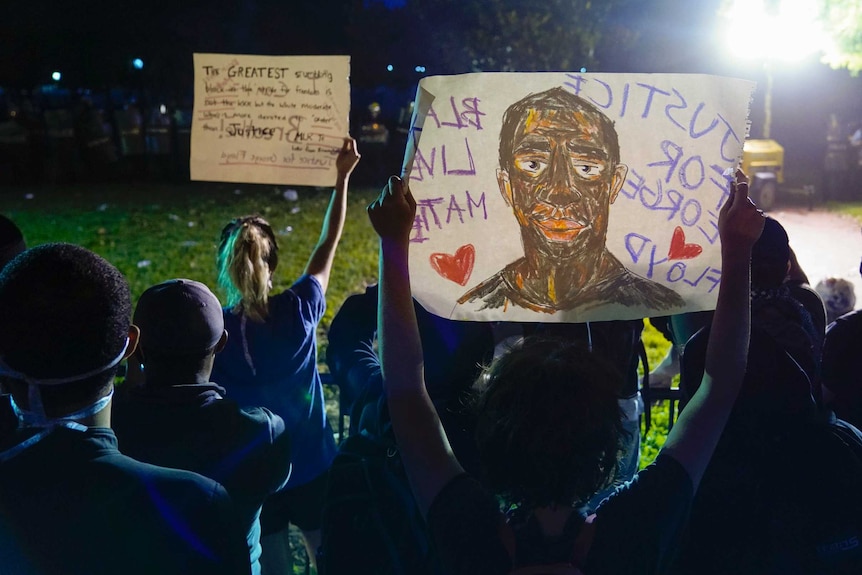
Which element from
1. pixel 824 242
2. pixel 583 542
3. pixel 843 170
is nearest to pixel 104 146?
pixel 824 242

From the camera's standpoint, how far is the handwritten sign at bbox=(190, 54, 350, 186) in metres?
3.11

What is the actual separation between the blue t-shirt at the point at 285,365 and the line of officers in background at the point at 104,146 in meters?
16.4

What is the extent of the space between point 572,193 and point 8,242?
1902 mm

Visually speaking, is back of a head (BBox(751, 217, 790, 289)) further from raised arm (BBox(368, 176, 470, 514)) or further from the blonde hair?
the blonde hair

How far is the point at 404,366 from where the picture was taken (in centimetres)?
164

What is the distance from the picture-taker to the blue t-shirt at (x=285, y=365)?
273 cm

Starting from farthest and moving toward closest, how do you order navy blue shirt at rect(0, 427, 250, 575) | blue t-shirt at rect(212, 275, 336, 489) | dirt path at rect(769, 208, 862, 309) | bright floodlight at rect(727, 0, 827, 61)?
bright floodlight at rect(727, 0, 827, 61)
dirt path at rect(769, 208, 862, 309)
blue t-shirt at rect(212, 275, 336, 489)
navy blue shirt at rect(0, 427, 250, 575)

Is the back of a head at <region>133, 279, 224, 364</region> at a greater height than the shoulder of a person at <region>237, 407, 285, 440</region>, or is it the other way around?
the back of a head at <region>133, 279, 224, 364</region>

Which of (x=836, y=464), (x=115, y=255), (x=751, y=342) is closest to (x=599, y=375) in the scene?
(x=751, y=342)

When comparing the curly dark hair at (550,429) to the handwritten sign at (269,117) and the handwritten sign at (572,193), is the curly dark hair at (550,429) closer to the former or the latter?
the handwritten sign at (572,193)

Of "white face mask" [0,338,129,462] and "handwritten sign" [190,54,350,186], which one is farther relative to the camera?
"handwritten sign" [190,54,350,186]

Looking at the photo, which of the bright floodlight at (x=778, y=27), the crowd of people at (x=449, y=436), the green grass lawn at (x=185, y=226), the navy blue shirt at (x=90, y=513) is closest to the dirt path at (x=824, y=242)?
the bright floodlight at (x=778, y=27)

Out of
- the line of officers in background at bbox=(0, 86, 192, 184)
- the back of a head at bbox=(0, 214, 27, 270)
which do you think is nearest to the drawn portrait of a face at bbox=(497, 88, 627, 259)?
the back of a head at bbox=(0, 214, 27, 270)

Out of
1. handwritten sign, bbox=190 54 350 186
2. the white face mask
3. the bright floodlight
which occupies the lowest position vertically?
the white face mask
